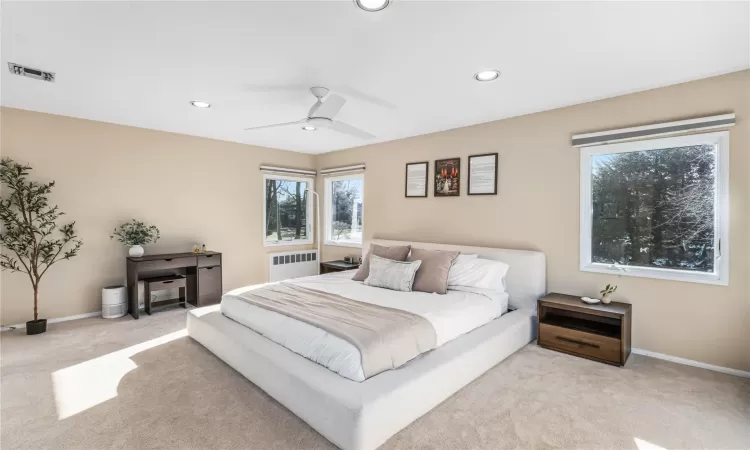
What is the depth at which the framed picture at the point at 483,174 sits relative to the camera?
4.05 meters

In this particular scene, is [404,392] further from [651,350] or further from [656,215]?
[656,215]

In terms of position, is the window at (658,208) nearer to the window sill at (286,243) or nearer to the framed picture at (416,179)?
the framed picture at (416,179)

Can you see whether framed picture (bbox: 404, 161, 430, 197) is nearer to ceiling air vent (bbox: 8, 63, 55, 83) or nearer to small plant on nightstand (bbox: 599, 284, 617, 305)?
small plant on nightstand (bbox: 599, 284, 617, 305)

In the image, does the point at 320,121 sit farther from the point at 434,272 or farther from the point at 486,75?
the point at 434,272

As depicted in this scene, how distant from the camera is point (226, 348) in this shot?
2.82 meters

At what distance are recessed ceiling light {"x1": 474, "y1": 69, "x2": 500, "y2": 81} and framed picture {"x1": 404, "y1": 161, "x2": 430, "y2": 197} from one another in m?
1.90

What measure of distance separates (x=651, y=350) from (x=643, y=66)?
236cm

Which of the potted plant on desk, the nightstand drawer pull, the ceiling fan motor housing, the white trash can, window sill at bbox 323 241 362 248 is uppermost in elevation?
the ceiling fan motor housing

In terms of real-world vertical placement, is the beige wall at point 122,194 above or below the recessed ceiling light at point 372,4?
below

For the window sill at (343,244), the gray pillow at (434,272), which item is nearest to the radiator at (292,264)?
the window sill at (343,244)

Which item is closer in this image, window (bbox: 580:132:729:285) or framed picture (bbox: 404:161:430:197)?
window (bbox: 580:132:729:285)

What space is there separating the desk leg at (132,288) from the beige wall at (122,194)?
0.28m

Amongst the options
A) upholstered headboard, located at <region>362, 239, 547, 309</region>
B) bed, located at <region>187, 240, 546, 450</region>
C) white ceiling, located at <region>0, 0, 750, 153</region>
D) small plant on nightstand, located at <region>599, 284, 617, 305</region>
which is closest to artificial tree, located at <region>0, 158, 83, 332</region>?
white ceiling, located at <region>0, 0, 750, 153</region>

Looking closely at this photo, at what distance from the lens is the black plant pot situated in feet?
11.8
